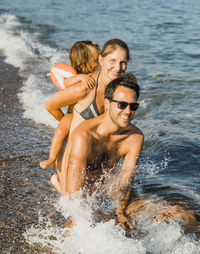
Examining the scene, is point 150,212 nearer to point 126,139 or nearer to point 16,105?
point 126,139

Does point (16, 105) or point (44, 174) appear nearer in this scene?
point (44, 174)

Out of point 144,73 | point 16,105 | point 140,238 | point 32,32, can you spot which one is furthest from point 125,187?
point 32,32

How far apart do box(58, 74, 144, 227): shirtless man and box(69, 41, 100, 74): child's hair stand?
2.68ft

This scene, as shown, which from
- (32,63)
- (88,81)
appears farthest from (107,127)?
(32,63)

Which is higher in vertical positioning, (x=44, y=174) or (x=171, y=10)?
(x=44, y=174)

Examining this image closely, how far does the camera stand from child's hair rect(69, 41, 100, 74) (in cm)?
469

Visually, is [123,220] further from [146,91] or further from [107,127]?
[146,91]

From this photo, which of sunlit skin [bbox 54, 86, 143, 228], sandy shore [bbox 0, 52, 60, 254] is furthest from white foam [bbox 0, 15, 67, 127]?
sunlit skin [bbox 54, 86, 143, 228]

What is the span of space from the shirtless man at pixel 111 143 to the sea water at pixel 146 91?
340 mm

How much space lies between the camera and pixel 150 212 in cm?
423

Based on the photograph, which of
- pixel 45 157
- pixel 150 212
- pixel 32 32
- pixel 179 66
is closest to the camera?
pixel 150 212

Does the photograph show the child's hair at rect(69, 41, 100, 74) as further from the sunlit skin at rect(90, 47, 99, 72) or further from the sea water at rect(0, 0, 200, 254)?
the sea water at rect(0, 0, 200, 254)

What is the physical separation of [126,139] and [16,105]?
14.5ft

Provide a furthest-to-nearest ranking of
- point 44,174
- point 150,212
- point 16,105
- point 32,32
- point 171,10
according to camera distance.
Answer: point 171,10
point 32,32
point 16,105
point 44,174
point 150,212
